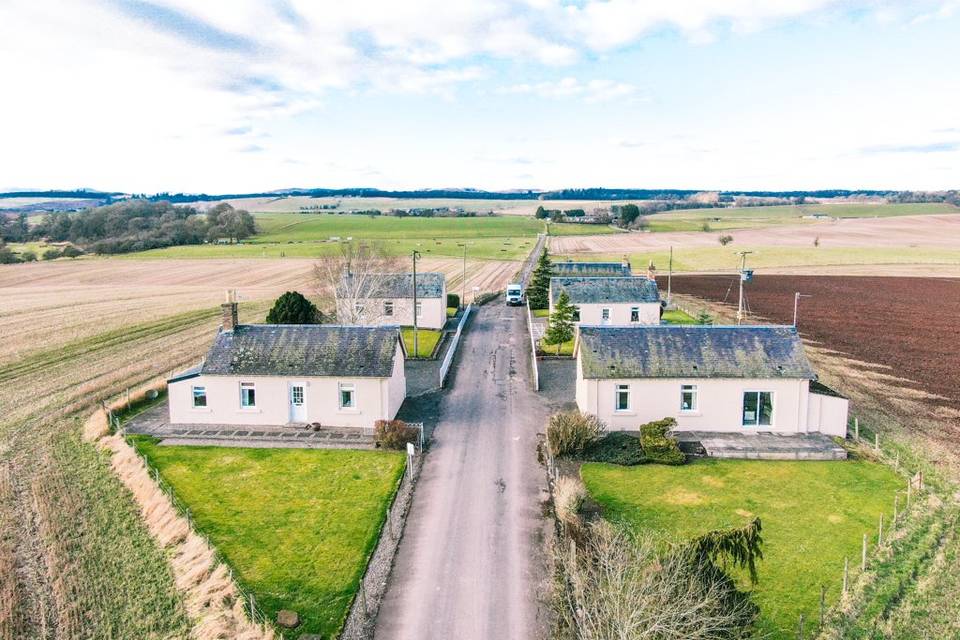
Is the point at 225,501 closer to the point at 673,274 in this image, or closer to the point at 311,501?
the point at 311,501

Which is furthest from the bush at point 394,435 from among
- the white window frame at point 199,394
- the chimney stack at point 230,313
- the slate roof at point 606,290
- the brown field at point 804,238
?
the brown field at point 804,238

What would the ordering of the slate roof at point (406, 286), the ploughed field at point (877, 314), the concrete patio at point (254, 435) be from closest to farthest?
the concrete patio at point (254, 435)
the ploughed field at point (877, 314)
the slate roof at point (406, 286)

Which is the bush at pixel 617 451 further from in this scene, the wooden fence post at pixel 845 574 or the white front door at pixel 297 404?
the white front door at pixel 297 404

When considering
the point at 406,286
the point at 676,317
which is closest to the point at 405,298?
the point at 406,286

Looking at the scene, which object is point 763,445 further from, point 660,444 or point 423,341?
point 423,341

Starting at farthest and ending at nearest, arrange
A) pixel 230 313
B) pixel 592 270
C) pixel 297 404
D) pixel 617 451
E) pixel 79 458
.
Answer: pixel 592 270 → pixel 230 313 → pixel 297 404 → pixel 617 451 → pixel 79 458
